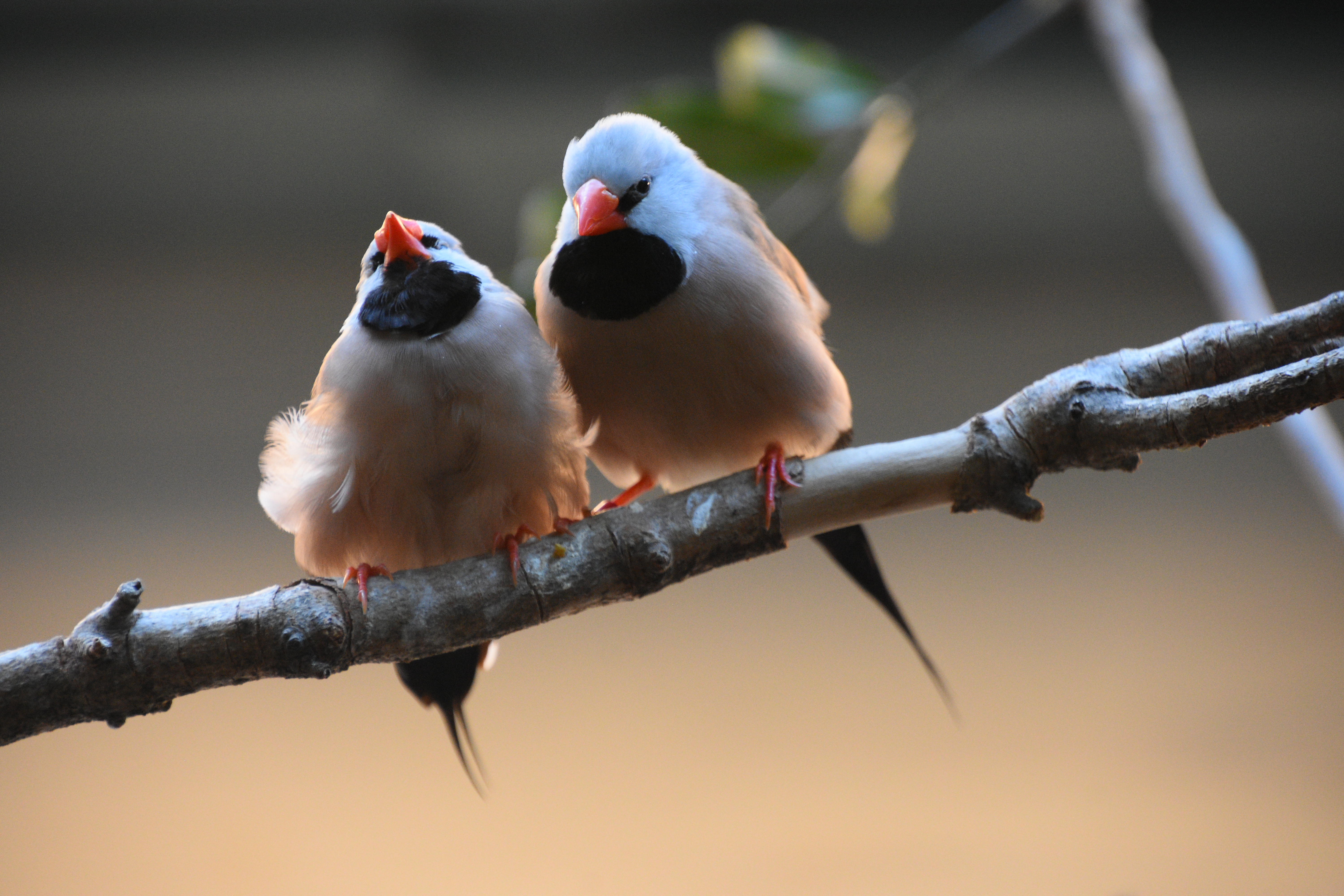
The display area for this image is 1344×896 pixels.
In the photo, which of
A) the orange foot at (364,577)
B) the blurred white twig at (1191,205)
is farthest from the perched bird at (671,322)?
the blurred white twig at (1191,205)

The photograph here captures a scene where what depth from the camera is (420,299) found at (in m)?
1.13

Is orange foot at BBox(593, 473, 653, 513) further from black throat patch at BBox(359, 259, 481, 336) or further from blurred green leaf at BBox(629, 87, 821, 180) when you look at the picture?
blurred green leaf at BBox(629, 87, 821, 180)

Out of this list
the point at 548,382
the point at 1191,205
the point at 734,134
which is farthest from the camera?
the point at 734,134

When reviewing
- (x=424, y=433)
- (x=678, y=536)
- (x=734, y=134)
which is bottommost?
(x=678, y=536)

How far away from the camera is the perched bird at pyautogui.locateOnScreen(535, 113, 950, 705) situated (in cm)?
117

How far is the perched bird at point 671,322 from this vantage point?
45.9 inches

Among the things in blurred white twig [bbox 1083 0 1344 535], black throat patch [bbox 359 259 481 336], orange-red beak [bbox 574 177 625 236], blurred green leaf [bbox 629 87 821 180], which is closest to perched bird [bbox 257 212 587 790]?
black throat patch [bbox 359 259 481 336]

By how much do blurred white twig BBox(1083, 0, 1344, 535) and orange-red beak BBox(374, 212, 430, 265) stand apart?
86cm

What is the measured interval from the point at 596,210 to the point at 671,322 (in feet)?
0.48

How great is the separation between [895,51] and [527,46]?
95 centimetres

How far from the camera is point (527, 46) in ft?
8.47

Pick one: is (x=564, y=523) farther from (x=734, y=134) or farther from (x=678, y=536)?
(x=734, y=134)

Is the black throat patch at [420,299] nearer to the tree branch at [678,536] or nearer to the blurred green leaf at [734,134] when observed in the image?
the tree branch at [678,536]

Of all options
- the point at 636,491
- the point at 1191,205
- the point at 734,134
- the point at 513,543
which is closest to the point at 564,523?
the point at 513,543
